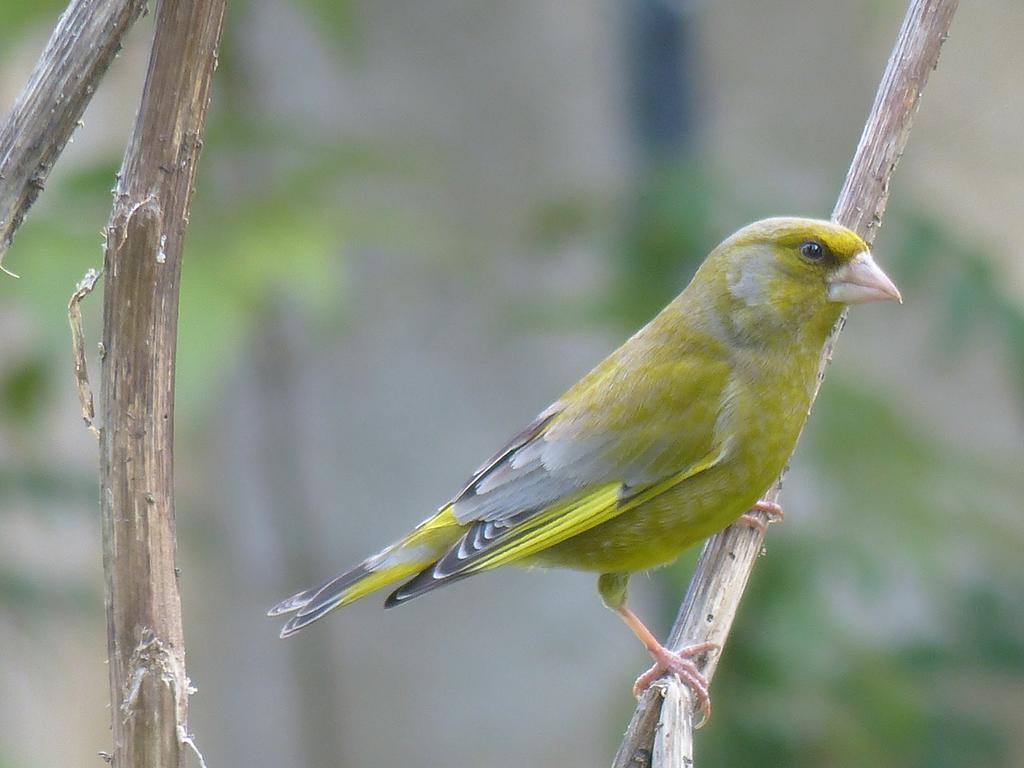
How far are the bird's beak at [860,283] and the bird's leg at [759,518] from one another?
1.56 ft

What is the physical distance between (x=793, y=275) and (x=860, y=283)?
6.3 inches

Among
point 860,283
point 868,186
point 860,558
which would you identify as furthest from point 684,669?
point 860,558

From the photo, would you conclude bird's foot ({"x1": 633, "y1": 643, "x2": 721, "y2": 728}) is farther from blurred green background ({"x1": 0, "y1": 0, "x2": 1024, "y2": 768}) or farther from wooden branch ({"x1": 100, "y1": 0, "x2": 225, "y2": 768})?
blurred green background ({"x1": 0, "y1": 0, "x2": 1024, "y2": 768})

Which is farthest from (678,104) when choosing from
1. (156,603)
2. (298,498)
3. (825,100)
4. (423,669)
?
(156,603)

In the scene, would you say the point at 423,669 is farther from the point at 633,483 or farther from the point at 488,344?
the point at 633,483

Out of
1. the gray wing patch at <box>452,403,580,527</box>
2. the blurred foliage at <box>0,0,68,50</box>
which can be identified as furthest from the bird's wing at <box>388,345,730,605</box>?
the blurred foliage at <box>0,0,68,50</box>

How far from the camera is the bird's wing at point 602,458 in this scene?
3021 mm

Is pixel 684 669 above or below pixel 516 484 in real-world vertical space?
below

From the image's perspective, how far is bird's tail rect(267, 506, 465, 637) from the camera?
2.74m

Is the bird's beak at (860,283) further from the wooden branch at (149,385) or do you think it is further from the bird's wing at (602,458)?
the wooden branch at (149,385)

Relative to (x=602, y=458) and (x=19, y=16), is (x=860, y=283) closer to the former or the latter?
(x=602, y=458)

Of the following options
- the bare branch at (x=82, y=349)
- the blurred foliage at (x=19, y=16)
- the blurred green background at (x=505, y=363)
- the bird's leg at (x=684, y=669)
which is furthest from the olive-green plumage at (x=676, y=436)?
the blurred foliage at (x=19, y=16)

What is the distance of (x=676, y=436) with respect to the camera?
10.1 ft

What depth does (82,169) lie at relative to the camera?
4.42 m
